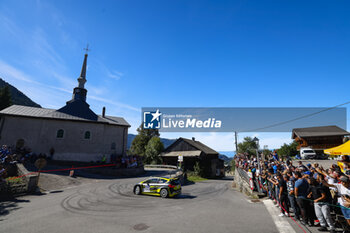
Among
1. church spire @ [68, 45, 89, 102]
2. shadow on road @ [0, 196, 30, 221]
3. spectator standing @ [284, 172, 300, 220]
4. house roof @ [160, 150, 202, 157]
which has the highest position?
church spire @ [68, 45, 89, 102]

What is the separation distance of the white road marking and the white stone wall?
27.4m

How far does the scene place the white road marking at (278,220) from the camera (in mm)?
5976

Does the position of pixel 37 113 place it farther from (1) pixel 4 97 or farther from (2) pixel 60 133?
(1) pixel 4 97

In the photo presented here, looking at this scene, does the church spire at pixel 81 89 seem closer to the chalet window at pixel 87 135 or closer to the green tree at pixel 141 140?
the chalet window at pixel 87 135

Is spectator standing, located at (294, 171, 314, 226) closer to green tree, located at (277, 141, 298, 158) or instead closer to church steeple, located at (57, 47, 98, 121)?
church steeple, located at (57, 47, 98, 121)

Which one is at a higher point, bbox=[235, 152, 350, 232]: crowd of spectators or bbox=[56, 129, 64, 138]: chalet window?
bbox=[56, 129, 64, 138]: chalet window

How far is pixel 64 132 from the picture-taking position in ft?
87.0

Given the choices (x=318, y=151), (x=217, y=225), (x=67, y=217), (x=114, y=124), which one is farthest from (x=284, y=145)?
(x=67, y=217)

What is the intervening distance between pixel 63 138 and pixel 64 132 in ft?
3.25

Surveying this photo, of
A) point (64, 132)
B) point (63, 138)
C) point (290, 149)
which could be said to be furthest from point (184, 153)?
point (290, 149)

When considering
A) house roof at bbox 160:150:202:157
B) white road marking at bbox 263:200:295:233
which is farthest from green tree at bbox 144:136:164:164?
white road marking at bbox 263:200:295:233

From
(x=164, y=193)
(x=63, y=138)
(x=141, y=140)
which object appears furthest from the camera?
(x=141, y=140)

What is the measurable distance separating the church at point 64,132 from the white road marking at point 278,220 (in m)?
27.4

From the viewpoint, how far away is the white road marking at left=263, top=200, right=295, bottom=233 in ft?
19.6
